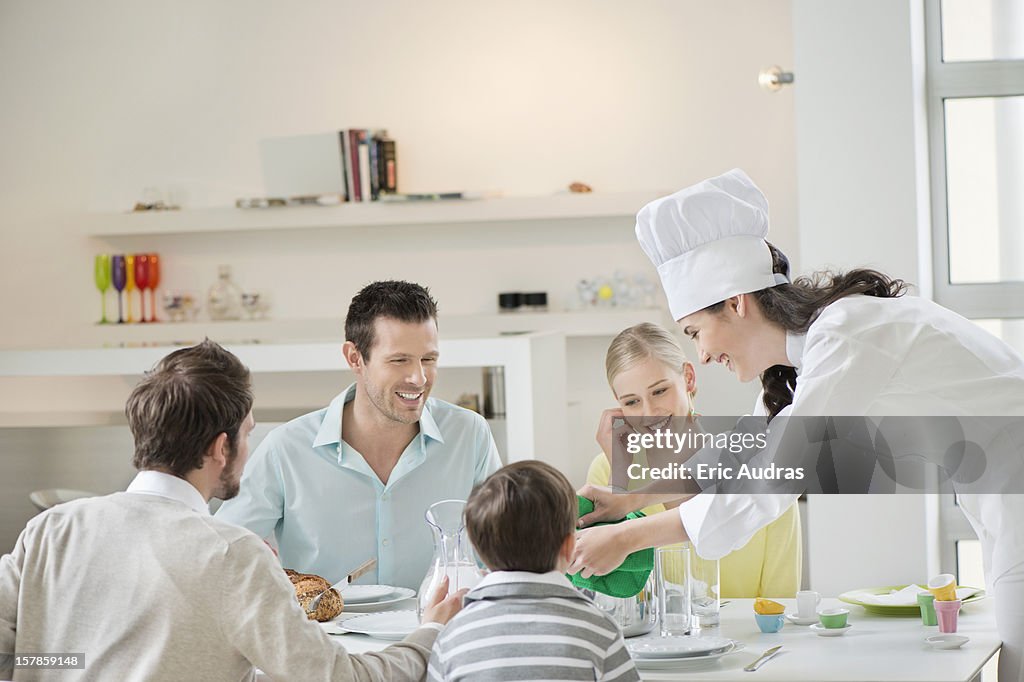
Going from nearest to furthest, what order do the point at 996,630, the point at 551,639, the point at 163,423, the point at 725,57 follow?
the point at 551,639
the point at 163,423
the point at 996,630
the point at 725,57

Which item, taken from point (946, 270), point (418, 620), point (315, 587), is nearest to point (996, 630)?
point (418, 620)

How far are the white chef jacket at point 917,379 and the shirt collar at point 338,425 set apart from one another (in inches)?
31.5

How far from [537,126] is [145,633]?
3417 millimetres

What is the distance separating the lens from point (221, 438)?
156cm

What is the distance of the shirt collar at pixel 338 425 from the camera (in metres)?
2.34

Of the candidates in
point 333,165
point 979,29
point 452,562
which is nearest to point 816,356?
point 452,562

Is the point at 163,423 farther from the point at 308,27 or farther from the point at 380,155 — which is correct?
the point at 308,27

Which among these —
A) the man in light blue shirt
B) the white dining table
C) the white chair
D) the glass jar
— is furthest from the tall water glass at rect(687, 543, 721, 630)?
the glass jar

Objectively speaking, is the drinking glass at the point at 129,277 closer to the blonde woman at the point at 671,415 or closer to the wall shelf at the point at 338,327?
the wall shelf at the point at 338,327

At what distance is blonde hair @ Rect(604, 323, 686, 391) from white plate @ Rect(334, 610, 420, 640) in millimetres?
746

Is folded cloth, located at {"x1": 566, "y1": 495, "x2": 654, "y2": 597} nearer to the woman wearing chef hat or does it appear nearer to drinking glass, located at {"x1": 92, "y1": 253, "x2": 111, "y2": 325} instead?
the woman wearing chef hat

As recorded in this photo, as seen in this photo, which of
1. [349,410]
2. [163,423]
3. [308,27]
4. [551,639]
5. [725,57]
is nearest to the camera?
[551,639]

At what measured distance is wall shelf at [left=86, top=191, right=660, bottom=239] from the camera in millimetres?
4359

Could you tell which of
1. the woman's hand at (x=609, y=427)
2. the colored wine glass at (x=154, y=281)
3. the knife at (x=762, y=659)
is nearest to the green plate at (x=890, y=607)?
the knife at (x=762, y=659)
